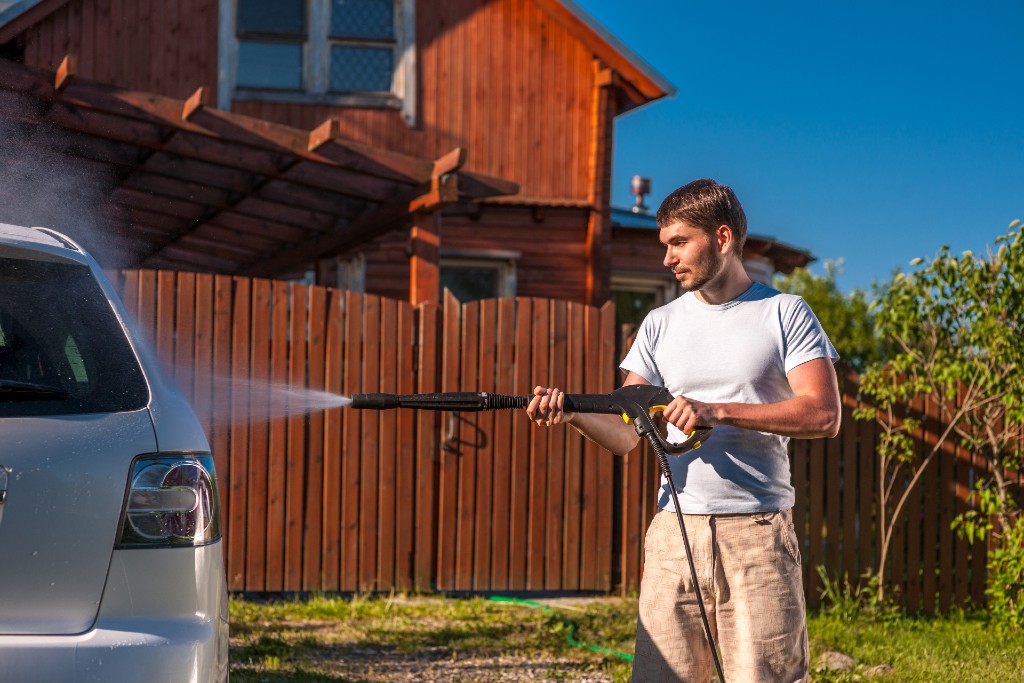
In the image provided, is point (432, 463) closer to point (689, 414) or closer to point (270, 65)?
point (689, 414)

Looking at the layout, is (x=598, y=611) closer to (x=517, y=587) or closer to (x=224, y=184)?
(x=517, y=587)

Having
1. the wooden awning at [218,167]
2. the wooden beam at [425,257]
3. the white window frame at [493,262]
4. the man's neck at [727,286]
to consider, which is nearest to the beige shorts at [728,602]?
the man's neck at [727,286]

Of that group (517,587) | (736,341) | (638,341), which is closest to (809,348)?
(736,341)

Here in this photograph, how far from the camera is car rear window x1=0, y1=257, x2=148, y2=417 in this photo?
8.90 feet

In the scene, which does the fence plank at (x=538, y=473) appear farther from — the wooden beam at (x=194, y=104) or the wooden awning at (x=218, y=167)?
the wooden beam at (x=194, y=104)

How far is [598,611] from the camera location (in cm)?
736

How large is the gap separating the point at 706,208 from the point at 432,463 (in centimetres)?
469

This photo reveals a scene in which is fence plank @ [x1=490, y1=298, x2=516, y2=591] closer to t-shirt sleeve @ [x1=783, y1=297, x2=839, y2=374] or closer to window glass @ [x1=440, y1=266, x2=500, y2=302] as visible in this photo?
t-shirt sleeve @ [x1=783, y1=297, x2=839, y2=374]

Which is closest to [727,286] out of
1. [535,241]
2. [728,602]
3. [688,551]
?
[688,551]

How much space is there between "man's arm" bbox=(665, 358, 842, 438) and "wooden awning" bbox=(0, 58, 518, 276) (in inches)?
209

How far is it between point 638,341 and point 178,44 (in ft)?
34.9

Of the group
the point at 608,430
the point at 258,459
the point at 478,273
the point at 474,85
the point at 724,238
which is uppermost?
the point at 474,85

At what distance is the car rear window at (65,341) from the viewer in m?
2.71

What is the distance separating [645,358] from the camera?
3.49 metres
